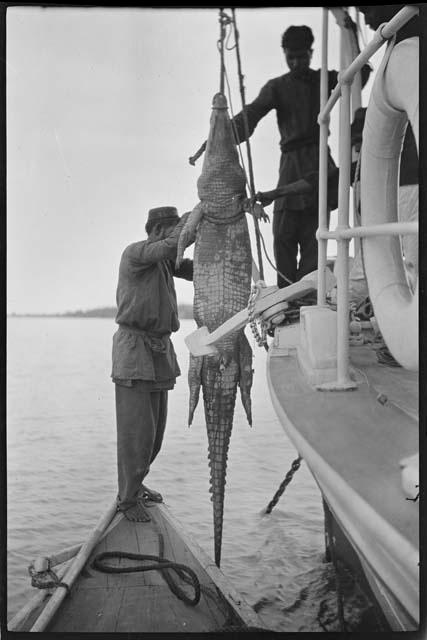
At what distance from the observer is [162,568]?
257 cm

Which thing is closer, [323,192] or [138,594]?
[323,192]

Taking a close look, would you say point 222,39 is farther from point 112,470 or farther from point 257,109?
point 112,470

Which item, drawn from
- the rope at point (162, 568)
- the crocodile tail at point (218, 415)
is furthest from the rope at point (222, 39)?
the rope at point (162, 568)

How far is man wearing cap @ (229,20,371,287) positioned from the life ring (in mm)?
894

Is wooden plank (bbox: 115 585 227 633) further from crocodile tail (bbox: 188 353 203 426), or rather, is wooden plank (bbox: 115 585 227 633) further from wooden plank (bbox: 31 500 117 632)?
crocodile tail (bbox: 188 353 203 426)

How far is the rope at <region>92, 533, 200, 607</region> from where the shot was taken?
247 cm

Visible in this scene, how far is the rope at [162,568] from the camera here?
247 cm

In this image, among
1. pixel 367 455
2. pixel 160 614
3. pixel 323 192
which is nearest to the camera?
pixel 367 455

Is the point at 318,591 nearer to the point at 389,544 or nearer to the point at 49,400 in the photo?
the point at 49,400

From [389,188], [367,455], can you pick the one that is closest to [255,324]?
[389,188]

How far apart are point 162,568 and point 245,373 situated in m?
0.72

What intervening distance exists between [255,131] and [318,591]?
1617 millimetres

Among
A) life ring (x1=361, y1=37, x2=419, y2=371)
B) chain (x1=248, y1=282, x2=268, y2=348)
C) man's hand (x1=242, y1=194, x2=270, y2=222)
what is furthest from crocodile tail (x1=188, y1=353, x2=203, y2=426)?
life ring (x1=361, y1=37, x2=419, y2=371)
